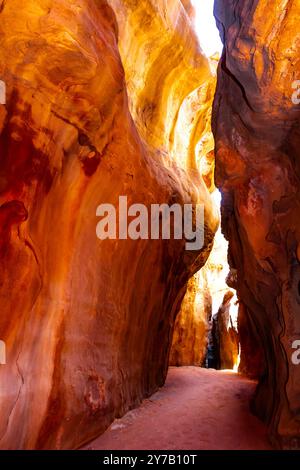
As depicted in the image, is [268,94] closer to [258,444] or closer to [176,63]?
[258,444]

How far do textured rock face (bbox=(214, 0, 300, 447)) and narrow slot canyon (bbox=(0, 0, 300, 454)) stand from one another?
0.02 m

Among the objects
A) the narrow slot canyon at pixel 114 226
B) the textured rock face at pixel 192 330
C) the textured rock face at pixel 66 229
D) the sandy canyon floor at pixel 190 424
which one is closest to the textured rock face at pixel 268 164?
the narrow slot canyon at pixel 114 226

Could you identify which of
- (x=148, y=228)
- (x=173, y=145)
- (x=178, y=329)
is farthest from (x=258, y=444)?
(x=178, y=329)

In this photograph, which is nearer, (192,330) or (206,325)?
(192,330)

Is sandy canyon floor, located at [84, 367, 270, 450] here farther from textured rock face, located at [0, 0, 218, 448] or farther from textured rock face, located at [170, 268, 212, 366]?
textured rock face, located at [170, 268, 212, 366]

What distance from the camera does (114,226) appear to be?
6359mm

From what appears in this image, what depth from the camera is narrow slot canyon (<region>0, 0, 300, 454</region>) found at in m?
4.47

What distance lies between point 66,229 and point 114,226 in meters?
1.19

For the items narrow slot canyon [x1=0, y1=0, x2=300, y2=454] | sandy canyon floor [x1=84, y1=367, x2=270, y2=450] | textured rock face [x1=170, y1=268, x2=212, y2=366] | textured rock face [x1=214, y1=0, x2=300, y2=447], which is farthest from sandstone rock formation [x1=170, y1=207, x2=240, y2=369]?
textured rock face [x1=214, y1=0, x2=300, y2=447]

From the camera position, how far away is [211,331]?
20.0 metres

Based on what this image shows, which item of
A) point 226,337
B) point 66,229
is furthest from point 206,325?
point 66,229

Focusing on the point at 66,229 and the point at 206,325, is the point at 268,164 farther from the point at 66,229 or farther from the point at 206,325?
the point at 206,325

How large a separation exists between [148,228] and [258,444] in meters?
4.27

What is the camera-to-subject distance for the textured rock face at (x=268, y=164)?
4670 millimetres
